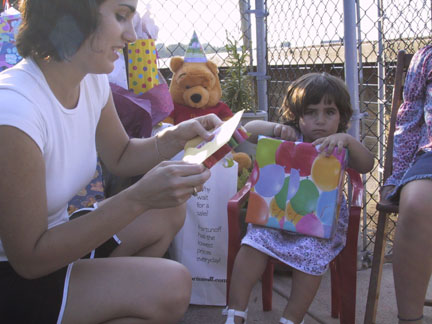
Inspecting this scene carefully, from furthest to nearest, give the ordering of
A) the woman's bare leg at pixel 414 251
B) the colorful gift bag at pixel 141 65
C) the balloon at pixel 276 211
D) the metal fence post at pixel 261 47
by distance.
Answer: the metal fence post at pixel 261 47
the colorful gift bag at pixel 141 65
the balloon at pixel 276 211
the woman's bare leg at pixel 414 251

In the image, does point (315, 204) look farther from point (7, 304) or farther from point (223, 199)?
point (7, 304)

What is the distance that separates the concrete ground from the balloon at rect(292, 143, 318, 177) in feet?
2.08

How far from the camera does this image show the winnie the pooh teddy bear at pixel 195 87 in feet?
8.82

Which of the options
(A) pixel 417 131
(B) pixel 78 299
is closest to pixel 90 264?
(B) pixel 78 299

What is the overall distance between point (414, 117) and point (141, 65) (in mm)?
1343

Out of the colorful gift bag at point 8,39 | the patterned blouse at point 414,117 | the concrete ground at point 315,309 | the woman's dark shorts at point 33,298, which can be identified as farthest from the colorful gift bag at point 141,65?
the woman's dark shorts at point 33,298

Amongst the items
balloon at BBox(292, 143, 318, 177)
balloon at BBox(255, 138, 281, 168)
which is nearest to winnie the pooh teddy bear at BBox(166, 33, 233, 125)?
balloon at BBox(255, 138, 281, 168)

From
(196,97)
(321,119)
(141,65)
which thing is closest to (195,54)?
(196,97)

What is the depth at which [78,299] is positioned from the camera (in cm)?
123

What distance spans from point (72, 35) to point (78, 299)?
27.9 inches

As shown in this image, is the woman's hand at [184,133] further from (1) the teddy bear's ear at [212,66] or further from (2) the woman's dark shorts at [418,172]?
(1) the teddy bear's ear at [212,66]

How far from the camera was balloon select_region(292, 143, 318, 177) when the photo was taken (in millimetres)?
1827

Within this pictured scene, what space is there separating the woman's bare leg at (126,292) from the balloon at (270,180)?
24.2 inches

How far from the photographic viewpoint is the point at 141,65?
95.0 inches
